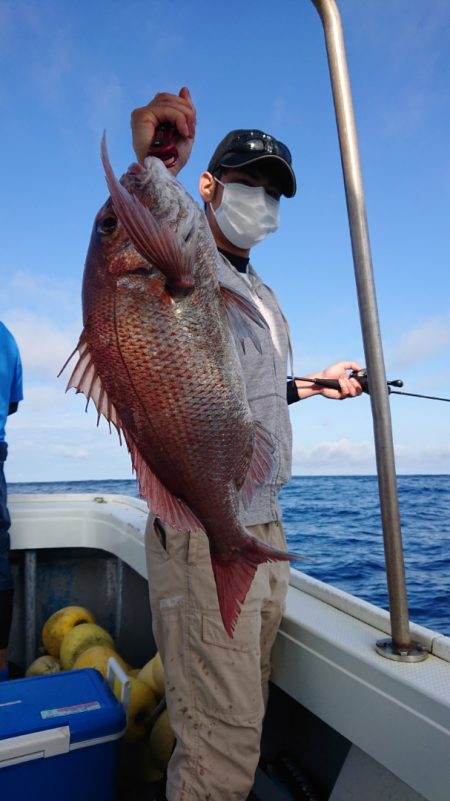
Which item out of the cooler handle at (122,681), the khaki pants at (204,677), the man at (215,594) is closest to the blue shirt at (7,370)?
the cooler handle at (122,681)

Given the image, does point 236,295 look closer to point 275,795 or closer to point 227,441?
A: point 227,441

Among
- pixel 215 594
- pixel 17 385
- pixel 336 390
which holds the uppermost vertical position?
pixel 17 385

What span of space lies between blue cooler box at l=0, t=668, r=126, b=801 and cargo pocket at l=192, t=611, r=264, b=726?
25.9 inches

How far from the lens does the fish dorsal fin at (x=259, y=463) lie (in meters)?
1.26

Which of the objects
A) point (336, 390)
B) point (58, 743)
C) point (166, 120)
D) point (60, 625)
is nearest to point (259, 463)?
point (166, 120)

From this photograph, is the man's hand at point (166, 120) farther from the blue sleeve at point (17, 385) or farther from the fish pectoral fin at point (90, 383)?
the blue sleeve at point (17, 385)

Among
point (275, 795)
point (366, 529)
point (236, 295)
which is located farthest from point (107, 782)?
point (366, 529)

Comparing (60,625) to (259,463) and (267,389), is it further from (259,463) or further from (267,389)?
(259,463)

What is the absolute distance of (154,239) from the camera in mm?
1043

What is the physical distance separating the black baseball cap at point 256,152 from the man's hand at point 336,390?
0.74 meters

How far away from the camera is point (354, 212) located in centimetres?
193

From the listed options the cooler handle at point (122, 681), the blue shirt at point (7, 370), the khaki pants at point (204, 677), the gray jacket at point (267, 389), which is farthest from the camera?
the blue shirt at point (7, 370)

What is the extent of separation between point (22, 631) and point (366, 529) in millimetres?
11169

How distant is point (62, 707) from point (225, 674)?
0.91 meters
